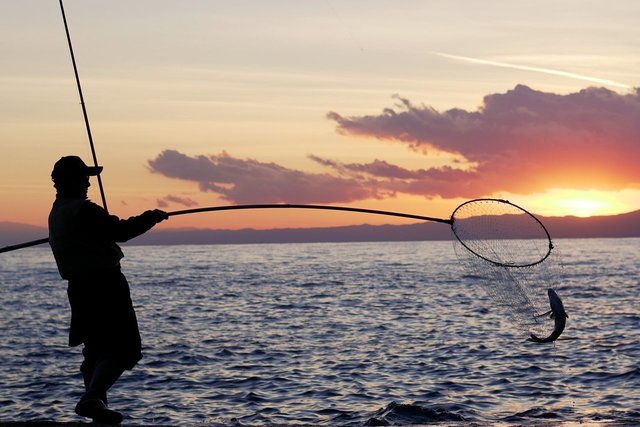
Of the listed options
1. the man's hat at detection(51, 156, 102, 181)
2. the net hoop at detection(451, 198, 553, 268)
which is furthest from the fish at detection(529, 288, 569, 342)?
the man's hat at detection(51, 156, 102, 181)

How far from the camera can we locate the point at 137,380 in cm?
1981

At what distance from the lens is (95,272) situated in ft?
24.4

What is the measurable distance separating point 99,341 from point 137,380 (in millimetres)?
12694

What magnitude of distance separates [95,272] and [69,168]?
35.1 inches

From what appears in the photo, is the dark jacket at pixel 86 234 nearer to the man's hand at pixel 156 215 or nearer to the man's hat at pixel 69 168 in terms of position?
the man's hand at pixel 156 215

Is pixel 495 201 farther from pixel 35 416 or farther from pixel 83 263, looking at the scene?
pixel 35 416

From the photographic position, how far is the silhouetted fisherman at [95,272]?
729cm

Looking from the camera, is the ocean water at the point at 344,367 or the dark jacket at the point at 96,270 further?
the ocean water at the point at 344,367

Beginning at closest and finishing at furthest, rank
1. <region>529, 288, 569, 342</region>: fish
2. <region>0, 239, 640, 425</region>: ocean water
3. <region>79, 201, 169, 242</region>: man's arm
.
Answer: <region>79, 201, 169, 242</region>: man's arm → <region>529, 288, 569, 342</region>: fish → <region>0, 239, 640, 425</region>: ocean water

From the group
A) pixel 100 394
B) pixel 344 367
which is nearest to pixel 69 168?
pixel 100 394

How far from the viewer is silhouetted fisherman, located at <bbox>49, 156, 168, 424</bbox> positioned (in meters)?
7.29

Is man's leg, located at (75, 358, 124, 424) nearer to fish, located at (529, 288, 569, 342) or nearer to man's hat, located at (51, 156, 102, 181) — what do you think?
man's hat, located at (51, 156, 102, 181)

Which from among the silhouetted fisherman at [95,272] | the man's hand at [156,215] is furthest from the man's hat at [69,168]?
the man's hand at [156,215]

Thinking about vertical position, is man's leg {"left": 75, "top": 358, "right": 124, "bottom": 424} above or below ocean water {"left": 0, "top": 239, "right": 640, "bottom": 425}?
above
